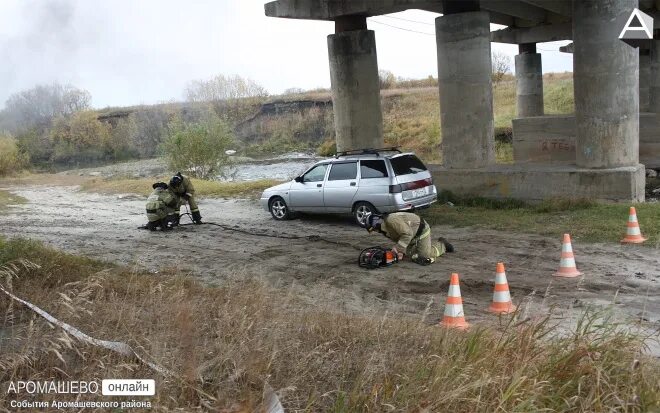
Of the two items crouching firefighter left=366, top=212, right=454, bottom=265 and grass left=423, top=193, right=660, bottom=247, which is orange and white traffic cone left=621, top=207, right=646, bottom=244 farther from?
crouching firefighter left=366, top=212, right=454, bottom=265

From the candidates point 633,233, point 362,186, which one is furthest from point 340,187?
point 633,233

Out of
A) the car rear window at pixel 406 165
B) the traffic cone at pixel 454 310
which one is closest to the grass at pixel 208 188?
the car rear window at pixel 406 165

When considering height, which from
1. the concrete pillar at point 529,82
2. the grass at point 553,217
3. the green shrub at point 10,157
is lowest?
the grass at point 553,217

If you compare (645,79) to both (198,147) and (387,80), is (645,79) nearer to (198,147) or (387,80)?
(198,147)

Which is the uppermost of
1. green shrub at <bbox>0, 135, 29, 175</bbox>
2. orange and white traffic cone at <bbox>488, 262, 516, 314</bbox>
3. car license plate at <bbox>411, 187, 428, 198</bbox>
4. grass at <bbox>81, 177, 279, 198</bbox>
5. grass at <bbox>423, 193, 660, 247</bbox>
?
green shrub at <bbox>0, 135, 29, 175</bbox>

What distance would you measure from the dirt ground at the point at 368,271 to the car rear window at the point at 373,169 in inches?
53.6

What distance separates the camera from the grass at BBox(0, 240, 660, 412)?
3.99 meters

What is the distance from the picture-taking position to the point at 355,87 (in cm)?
2130

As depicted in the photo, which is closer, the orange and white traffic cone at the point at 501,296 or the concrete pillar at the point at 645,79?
the orange and white traffic cone at the point at 501,296

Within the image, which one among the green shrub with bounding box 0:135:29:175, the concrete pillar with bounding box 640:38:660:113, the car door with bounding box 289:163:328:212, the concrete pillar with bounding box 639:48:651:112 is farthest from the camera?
the green shrub with bounding box 0:135:29:175

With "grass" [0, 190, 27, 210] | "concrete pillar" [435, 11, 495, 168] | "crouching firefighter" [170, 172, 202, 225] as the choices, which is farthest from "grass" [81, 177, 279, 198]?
"concrete pillar" [435, 11, 495, 168]

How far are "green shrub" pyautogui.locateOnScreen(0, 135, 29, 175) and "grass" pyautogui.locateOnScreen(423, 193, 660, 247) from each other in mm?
35938

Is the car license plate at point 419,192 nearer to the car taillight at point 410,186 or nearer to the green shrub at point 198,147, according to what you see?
the car taillight at point 410,186

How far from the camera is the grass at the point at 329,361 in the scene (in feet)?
13.1
